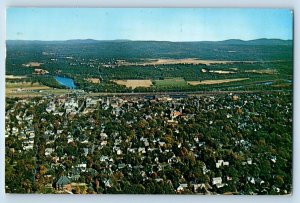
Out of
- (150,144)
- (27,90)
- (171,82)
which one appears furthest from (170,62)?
(27,90)

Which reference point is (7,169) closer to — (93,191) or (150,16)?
(93,191)

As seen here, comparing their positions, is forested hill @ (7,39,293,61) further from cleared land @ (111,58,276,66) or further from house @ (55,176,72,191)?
house @ (55,176,72,191)

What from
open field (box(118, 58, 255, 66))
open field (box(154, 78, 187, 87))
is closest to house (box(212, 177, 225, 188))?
open field (box(154, 78, 187, 87))

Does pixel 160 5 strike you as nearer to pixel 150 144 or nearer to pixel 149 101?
pixel 149 101

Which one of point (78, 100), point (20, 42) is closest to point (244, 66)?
point (78, 100)

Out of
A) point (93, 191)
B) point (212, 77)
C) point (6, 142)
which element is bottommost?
point (93, 191)

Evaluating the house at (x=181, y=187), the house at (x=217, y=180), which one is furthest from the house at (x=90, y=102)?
the house at (x=217, y=180)

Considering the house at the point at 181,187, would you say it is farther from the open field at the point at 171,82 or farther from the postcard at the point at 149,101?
the open field at the point at 171,82
